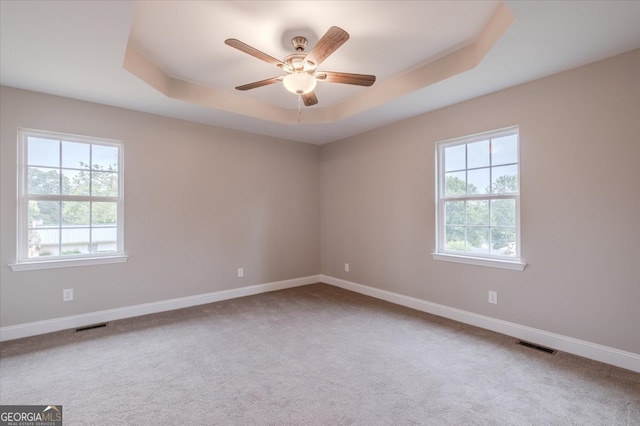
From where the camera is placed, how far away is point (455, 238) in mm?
3531

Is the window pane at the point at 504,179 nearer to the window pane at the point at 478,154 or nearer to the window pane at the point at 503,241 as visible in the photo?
the window pane at the point at 478,154

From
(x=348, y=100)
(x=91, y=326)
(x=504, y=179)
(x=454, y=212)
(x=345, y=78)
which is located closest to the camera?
(x=345, y=78)

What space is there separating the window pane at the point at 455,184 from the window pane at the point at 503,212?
381 millimetres

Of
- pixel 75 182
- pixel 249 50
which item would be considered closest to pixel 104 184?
pixel 75 182

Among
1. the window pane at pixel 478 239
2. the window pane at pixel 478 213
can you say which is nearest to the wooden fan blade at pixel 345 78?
the window pane at pixel 478 213

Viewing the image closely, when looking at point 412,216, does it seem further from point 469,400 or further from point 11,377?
point 11,377

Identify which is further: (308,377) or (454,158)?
(454,158)

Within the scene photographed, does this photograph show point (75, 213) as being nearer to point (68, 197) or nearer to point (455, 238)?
point (68, 197)

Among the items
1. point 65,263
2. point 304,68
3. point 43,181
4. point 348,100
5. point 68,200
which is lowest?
point 65,263

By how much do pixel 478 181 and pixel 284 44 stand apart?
245cm

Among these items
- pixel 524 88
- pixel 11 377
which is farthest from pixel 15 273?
pixel 524 88

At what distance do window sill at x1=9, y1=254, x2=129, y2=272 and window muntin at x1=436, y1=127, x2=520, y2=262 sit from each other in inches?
150

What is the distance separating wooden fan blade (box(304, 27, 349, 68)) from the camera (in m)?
1.87

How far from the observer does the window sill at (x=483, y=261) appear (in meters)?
2.91
